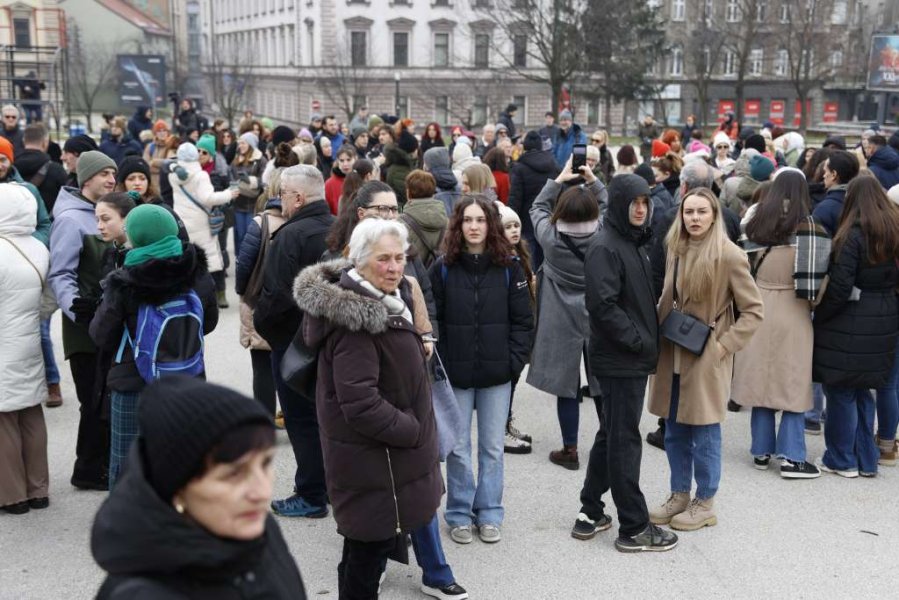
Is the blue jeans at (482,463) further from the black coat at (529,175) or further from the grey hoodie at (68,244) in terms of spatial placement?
the black coat at (529,175)

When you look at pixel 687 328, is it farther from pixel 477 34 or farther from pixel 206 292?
pixel 477 34

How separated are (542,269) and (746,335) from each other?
1.61 metres

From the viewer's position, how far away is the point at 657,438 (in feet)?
22.9

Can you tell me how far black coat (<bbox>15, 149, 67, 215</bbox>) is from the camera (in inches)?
362

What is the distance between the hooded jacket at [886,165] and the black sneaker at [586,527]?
532 cm

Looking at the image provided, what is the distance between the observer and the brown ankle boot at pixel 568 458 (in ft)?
21.5

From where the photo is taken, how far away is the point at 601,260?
4.98 metres

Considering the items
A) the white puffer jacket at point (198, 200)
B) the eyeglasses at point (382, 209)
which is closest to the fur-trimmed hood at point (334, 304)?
the eyeglasses at point (382, 209)

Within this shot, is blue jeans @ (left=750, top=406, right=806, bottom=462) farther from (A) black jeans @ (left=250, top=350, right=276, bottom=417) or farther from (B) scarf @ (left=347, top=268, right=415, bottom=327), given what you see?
(B) scarf @ (left=347, top=268, right=415, bottom=327)

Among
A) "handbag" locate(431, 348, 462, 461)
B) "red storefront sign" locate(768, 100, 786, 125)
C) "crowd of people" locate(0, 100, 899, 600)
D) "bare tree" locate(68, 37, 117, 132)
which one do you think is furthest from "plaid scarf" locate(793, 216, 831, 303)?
"red storefront sign" locate(768, 100, 786, 125)

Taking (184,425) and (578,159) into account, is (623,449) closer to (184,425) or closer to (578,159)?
(578,159)

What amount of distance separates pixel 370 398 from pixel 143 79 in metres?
54.6

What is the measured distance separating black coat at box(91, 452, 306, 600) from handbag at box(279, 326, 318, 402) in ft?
7.35

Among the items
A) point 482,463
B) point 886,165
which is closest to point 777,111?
point 886,165
